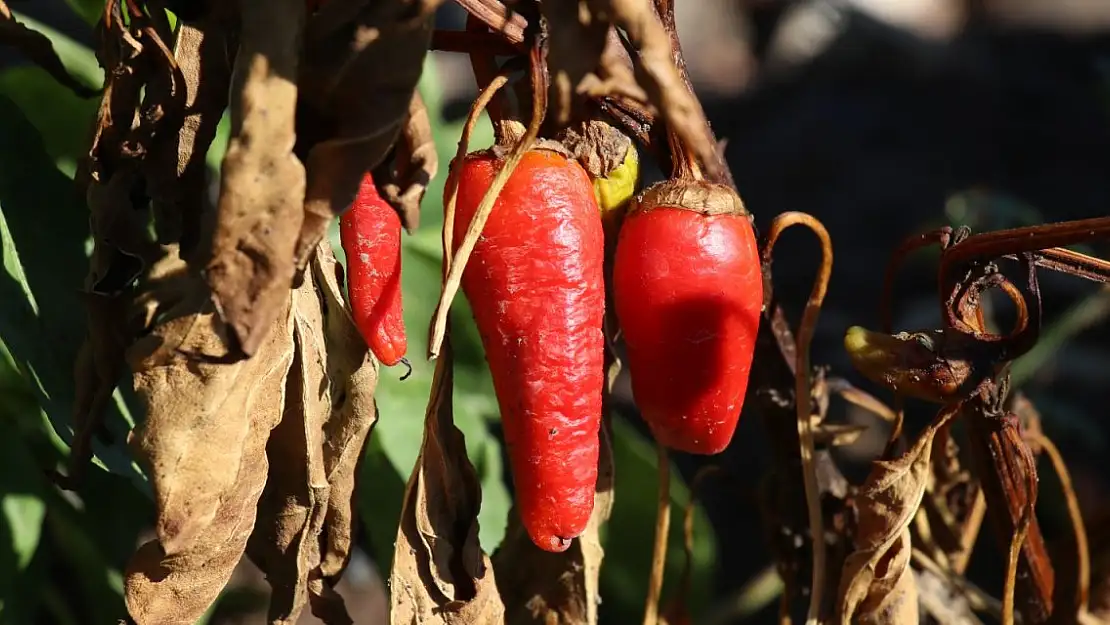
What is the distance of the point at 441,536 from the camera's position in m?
1.08

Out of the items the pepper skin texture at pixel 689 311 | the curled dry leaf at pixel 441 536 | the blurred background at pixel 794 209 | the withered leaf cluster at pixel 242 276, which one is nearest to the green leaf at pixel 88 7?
the blurred background at pixel 794 209

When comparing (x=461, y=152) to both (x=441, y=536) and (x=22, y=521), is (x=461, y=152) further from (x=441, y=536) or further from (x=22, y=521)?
(x=22, y=521)

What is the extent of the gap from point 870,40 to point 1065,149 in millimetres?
1004

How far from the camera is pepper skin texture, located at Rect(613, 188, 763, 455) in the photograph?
93cm

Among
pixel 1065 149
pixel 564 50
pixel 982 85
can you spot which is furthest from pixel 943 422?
pixel 982 85

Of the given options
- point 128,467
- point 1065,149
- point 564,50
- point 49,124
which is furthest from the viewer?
point 1065,149

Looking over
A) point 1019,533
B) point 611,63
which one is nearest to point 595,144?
point 611,63

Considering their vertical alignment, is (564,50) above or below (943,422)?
above

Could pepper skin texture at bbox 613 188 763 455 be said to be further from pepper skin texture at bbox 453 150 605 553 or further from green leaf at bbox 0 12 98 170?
green leaf at bbox 0 12 98 170

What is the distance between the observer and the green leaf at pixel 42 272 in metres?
1.14

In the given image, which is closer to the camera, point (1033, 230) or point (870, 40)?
point (1033, 230)

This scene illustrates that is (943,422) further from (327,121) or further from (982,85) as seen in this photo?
(982,85)

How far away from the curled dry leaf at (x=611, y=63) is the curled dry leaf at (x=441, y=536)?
0.39 metres

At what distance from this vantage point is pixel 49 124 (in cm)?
169
